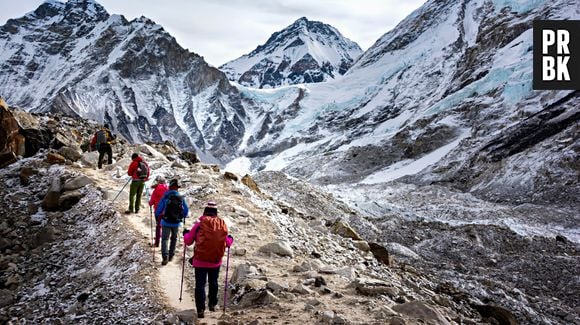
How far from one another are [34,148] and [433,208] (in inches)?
1487

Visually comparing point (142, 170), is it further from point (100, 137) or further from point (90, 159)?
point (90, 159)

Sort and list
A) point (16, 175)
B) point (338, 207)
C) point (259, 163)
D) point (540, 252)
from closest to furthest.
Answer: point (16, 175)
point (540, 252)
point (338, 207)
point (259, 163)

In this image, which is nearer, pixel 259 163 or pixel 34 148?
pixel 34 148

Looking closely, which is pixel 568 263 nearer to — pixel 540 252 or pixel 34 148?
pixel 540 252

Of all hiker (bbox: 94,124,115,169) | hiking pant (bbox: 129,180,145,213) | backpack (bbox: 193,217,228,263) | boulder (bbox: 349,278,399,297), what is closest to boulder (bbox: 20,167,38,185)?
hiker (bbox: 94,124,115,169)

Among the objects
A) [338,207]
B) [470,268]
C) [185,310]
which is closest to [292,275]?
[185,310]

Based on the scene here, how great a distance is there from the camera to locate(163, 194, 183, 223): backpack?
464 inches

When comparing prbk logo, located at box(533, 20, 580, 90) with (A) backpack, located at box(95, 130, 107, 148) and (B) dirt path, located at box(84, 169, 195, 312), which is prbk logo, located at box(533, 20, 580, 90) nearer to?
(A) backpack, located at box(95, 130, 107, 148)

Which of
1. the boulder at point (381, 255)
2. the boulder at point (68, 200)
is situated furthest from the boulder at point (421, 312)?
the boulder at point (68, 200)

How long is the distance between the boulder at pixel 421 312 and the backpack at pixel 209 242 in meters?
3.64

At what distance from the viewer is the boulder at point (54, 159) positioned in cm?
2150

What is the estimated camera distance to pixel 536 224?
1554 inches

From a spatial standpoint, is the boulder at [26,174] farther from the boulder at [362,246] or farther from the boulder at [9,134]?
the boulder at [362,246]

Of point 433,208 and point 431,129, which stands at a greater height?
point 431,129
